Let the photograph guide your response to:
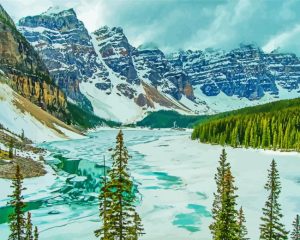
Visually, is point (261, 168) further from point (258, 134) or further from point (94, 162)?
point (258, 134)

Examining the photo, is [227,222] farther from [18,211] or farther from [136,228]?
[18,211]

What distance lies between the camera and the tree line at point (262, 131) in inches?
4696

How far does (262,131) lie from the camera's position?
128250 millimetres

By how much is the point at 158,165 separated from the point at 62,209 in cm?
4386

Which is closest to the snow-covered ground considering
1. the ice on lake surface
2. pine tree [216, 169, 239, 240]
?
the ice on lake surface

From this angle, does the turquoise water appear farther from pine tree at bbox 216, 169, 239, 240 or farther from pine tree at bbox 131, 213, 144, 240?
pine tree at bbox 216, 169, 239, 240

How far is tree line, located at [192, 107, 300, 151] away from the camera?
119 metres

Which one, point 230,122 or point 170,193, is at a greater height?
point 230,122

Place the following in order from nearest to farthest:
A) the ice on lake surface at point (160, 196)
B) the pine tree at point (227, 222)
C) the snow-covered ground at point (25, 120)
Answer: the pine tree at point (227, 222) → the ice on lake surface at point (160, 196) → the snow-covered ground at point (25, 120)

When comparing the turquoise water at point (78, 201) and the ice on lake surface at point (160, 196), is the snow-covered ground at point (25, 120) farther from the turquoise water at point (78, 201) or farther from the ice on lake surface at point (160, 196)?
the turquoise water at point (78, 201)

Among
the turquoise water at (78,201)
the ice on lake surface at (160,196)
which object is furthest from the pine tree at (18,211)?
the turquoise water at (78,201)

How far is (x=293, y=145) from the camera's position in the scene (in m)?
116

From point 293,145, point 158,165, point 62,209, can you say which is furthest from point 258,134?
point 62,209

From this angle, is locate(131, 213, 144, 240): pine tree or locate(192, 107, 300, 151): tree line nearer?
locate(131, 213, 144, 240): pine tree
